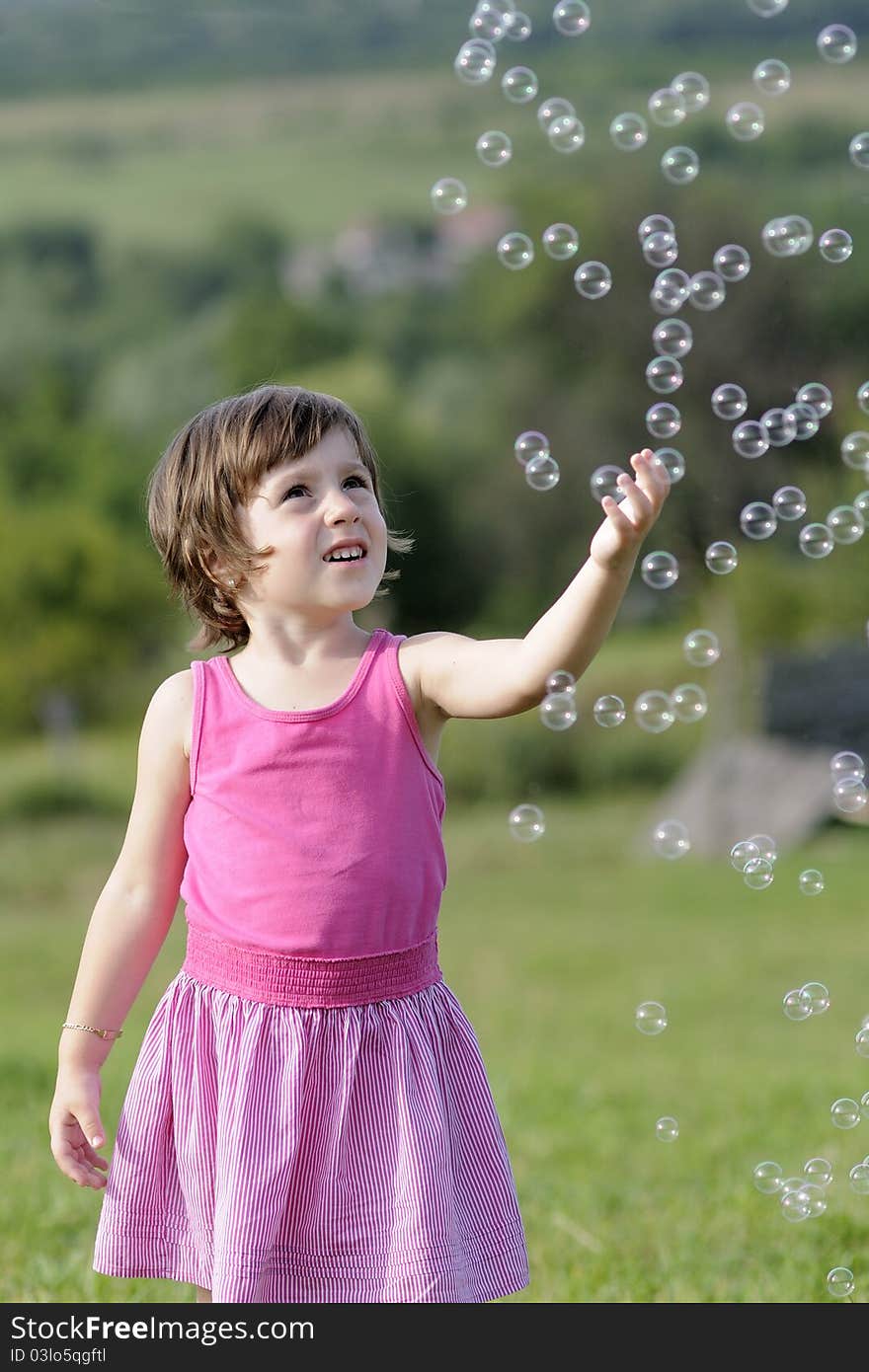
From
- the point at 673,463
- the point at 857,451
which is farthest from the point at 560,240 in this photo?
the point at 857,451

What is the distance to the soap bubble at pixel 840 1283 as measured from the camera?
2000 millimetres

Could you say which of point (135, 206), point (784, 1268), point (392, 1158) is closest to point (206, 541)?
point (392, 1158)

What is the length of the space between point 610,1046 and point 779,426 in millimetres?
3825

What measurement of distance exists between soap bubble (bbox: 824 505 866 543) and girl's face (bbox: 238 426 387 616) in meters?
0.80

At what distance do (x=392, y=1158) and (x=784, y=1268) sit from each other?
0.97 metres

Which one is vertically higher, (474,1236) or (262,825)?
(262,825)

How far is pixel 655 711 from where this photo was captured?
198 centimetres

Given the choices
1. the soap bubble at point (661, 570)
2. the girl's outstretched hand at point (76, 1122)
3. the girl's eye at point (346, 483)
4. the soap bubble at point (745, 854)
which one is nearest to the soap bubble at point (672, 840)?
the soap bubble at point (745, 854)

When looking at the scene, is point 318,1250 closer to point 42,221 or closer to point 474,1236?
point 474,1236

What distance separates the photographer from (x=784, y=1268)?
87.9 inches

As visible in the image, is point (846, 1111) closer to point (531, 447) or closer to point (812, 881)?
point (812, 881)

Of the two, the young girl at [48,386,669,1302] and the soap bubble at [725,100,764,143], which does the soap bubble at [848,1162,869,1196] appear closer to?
the young girl at [48,386,669,1302]

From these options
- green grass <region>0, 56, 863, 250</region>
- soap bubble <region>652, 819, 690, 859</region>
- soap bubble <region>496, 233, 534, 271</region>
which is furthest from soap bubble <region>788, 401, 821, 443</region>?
green grass <region>0, 56, 863, 250</region>

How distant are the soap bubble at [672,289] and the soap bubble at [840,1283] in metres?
1.25
